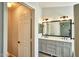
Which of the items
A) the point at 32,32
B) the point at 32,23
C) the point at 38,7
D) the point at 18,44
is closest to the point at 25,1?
the point at 38,7

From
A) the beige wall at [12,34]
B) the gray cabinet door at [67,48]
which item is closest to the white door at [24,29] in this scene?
the beige wall at [12,34]

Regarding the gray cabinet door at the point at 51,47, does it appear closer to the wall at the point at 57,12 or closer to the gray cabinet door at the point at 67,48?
the gray cabinet door at the point at 67,48

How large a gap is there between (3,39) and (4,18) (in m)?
0.23

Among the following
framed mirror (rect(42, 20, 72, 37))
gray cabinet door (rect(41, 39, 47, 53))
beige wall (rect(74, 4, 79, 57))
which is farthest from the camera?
gray cabinet door (rect(41, 39, 47, 53))

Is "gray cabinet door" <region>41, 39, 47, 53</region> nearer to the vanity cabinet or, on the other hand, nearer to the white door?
the vanity cabinet

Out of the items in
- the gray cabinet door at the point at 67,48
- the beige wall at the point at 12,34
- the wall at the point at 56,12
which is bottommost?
the gray cabinet door at the point at 67,48

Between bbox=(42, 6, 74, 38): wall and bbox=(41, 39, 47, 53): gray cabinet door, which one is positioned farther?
bbox=(41, 39, 47, 53): gray cabinet door

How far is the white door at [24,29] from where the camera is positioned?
5.03 ft

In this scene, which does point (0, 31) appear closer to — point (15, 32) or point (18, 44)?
point (15, 32)

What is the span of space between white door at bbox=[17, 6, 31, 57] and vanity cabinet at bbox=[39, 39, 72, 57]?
0.22 meters

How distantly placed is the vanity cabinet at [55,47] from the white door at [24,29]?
0.72ft

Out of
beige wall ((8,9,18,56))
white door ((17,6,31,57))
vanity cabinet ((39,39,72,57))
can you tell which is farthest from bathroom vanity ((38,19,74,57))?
beige wall ((8,9,18,56))

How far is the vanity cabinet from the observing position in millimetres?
1465

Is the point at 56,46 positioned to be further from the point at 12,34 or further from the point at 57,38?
the point at 12,34
